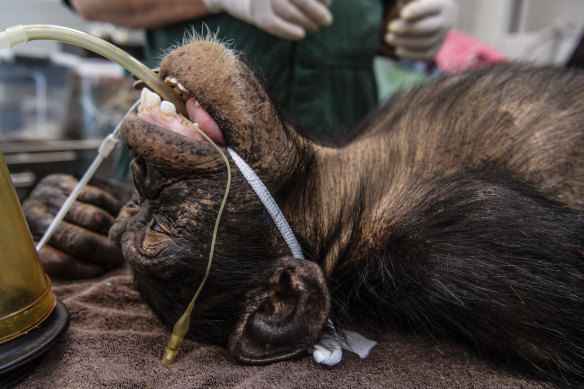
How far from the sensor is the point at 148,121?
0.74 meters

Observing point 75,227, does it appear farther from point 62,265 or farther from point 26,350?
point 26,350

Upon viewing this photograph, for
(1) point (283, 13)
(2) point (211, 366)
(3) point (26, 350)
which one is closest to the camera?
(3) point (26, 350)

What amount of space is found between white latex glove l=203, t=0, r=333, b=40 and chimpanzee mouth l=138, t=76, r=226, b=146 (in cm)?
50

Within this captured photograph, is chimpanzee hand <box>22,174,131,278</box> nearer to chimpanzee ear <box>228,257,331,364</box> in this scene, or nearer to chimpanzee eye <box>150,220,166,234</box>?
chimpanzee eye <box>150,220,166,234</box>

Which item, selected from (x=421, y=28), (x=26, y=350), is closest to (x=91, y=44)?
(x=26, y=350)

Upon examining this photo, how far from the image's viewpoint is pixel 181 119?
75cm

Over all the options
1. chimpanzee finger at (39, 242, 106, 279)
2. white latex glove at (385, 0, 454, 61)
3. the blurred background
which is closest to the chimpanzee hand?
chimpanzee finger at (39, 242, 106, 279)

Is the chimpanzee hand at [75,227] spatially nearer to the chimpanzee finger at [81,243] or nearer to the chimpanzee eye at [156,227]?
the chimpanzee finger at [81,243]

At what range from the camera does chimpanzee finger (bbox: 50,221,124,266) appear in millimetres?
1069

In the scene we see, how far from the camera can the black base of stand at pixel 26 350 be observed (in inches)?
25.9

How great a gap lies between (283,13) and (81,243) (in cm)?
75

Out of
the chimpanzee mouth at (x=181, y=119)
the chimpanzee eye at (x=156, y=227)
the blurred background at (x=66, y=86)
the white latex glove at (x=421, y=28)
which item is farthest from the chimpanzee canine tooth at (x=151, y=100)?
the blurred background at (x=66, y=86)

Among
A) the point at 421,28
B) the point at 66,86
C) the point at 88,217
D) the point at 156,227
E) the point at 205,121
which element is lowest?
the point at 66,86

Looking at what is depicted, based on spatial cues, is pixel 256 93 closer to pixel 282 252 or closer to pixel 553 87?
pixel 282 252
